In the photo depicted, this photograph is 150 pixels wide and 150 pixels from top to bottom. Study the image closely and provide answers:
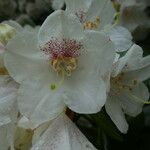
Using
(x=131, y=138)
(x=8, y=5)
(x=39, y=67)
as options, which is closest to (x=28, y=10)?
(x=8, y=5)

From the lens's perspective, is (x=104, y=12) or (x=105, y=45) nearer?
(x=105, y=45)

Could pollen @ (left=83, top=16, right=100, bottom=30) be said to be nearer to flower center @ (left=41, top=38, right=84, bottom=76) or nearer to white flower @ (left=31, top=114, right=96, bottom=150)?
flower center @ (left=41, top=38, right=84, bottom=76)

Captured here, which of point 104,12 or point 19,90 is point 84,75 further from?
point 104,12

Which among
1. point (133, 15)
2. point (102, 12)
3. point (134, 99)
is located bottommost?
point (133, 15)

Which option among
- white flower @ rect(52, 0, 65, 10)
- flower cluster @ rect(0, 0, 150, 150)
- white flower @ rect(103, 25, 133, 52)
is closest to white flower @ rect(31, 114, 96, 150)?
flower cluster @ rect(0, 0, 150, 150)

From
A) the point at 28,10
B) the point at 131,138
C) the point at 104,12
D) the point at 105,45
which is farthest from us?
the point at 28,10

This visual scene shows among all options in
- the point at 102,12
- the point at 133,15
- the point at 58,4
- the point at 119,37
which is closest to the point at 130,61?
the point at 119,37

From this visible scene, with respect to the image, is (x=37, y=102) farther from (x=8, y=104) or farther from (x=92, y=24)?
(x=92, y=24)

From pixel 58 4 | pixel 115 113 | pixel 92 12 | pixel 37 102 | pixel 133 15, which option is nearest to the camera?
pixel 37 102
